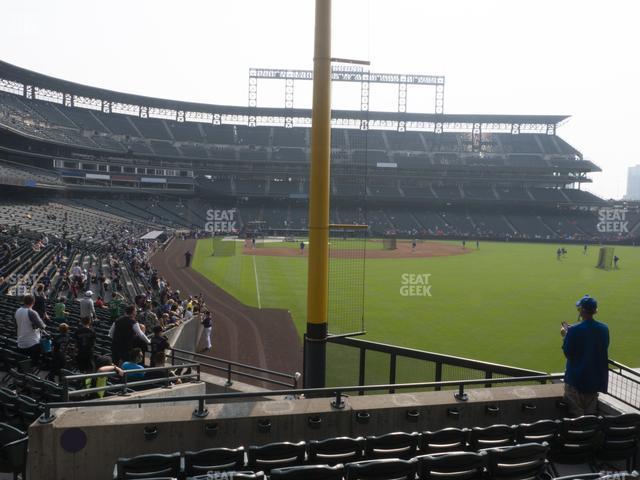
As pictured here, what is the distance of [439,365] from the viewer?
29.0ft

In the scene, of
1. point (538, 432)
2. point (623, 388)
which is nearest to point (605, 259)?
point (623, 388)

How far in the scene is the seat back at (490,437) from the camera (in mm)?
5039

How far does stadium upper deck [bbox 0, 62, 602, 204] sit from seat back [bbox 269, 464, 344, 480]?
69075 mm

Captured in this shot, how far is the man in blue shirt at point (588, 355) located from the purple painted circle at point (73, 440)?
5.52 m

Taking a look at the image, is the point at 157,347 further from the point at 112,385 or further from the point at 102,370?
the point at 112,385

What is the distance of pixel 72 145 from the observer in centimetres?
6581

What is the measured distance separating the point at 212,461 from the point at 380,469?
5.08 feet

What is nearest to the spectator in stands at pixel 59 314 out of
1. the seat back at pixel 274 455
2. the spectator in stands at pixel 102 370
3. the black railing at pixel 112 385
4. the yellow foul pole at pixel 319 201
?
the spectator in stands at pixel 102 370

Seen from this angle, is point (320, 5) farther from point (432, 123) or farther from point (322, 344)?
point (432, 123)

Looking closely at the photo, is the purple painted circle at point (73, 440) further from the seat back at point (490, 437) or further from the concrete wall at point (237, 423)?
the seat back at point (490, 437)

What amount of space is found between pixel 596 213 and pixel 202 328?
275ft

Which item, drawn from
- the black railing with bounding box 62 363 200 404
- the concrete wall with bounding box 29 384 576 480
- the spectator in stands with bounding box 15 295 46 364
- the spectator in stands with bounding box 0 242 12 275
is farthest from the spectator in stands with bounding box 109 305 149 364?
the spectator in stands with bounding box 0 242 12 275

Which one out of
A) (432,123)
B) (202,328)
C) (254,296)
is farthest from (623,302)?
(432,123)

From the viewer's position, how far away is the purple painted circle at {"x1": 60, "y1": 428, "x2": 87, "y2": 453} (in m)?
4.82
